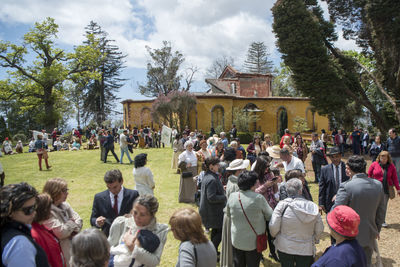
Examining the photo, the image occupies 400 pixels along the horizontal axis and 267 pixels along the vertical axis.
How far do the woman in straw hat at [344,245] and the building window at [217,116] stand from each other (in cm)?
2538

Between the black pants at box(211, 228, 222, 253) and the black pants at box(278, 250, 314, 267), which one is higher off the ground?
the black pants at box(278, 250, 314, 267)

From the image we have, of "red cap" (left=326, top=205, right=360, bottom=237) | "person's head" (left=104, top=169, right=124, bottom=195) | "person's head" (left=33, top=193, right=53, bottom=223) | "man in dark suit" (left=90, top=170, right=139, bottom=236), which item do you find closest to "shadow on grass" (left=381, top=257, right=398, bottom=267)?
"red cap" (left=326, top=205, right=360, bottom=237)

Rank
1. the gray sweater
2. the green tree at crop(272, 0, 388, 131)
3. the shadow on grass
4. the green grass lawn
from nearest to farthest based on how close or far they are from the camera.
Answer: the gray sweater, the shadow on grass, the green grass lawn, the green tree at crop(272, 0, 388, 131)

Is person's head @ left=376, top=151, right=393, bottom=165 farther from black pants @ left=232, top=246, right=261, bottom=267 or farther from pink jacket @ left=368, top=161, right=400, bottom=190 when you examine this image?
black pants @ left=232, top=246, right=261, bottom=267

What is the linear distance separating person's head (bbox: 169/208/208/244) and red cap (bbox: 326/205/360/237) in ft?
3.81

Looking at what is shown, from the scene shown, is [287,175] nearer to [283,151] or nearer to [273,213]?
[273,213]

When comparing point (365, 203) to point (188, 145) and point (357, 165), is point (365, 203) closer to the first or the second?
point (357, 165)

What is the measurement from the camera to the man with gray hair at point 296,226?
122 inches

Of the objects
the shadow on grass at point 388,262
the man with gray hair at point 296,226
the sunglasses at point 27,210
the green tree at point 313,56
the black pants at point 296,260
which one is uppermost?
the green tree at point 313,56

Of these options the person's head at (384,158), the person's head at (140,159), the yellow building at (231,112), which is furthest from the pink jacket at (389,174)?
the yellow building at (231,112)

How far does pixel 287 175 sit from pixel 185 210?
2181mm

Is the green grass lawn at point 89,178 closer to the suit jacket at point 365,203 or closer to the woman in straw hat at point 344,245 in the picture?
the suit jacket at point 365,203

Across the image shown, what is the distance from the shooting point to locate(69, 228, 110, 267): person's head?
197 cm

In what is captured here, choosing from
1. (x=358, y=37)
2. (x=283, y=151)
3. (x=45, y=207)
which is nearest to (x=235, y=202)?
(x=45, y=207)
